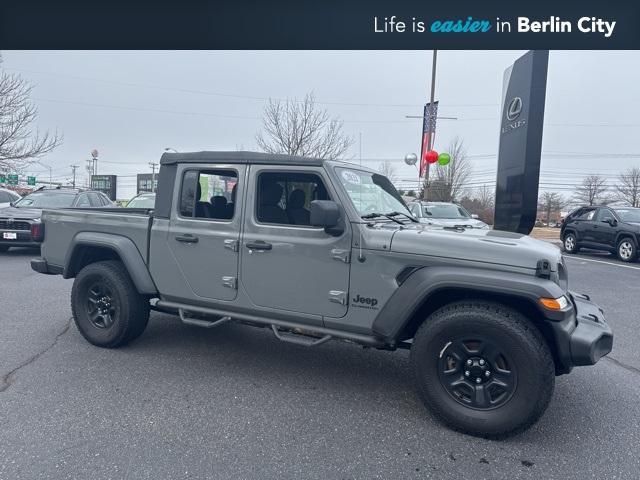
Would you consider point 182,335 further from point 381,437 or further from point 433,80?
point 433,80

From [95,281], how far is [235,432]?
95.7 inches

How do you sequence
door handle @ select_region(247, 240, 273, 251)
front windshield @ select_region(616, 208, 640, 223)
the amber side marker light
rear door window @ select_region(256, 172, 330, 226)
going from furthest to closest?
front windshield @ select_region(616, 208, 640, 223) → rear door window @ select_region(256, 172, 330, 226) → door handle @ select_region(247, 240, 273, 251) → the amber side marker light

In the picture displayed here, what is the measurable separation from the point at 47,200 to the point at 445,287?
38.1 ft

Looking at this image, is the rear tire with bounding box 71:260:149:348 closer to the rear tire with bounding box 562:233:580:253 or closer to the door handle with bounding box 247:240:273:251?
the door handle with bounding box 247:240:273:251

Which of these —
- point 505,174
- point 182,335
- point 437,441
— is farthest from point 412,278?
point 505,174

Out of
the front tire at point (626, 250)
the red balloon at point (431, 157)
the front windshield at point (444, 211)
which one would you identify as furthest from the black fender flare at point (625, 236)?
the red balloon at point (431, 157)

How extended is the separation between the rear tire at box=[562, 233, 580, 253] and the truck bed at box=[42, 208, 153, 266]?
46.2 ft

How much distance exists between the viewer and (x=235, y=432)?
2.94 meters

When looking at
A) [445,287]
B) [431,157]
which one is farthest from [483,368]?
[431,157]

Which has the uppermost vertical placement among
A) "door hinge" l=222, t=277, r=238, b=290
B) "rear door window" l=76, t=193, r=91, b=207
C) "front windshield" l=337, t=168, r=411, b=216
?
"front windshield" l=337, t=168, r=411, b=216

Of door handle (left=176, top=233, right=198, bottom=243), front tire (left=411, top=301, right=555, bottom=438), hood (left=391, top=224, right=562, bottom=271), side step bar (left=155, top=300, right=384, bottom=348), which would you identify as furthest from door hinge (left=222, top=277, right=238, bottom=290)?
front tire (left=411, top=301, right=555, bottom=438)

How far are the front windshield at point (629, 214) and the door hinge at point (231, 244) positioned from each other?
1325cm

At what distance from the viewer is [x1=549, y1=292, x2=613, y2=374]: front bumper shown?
2.78m

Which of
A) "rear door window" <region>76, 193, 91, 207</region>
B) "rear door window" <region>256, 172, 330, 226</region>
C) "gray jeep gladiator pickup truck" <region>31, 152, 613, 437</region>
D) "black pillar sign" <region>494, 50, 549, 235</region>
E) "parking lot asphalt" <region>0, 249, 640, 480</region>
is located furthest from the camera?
"rear door window" <region>76, 193, 91, 207</region>
